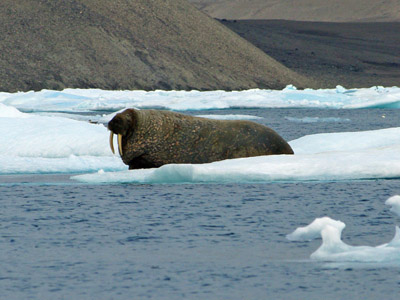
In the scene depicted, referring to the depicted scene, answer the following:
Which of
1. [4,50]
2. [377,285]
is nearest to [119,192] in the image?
[377,285]

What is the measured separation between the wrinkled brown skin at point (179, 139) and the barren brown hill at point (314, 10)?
16400cm

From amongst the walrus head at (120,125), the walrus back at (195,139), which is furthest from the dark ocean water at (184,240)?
the walrus back at (195,139)

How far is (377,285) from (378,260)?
509 millimetres

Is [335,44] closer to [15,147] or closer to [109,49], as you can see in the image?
[109,49]

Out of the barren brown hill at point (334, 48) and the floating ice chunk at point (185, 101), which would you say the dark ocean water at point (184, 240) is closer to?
the floating ice chunk at point (185, 101)

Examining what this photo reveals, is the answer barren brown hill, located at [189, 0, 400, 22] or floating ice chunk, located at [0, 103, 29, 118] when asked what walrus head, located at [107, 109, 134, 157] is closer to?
floating ice chunk, located at [0, 103, 29, 118]

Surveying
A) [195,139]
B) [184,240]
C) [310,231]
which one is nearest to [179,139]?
[195,139]

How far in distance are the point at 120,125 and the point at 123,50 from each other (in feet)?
177

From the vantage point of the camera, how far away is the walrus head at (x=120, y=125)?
11.2 meters

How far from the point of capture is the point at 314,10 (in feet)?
611

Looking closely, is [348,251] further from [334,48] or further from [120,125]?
[334,48]

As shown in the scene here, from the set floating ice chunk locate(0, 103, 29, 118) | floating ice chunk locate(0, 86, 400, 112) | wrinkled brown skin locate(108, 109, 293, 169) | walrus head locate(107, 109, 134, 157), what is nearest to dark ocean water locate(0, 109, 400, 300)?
walrus head locate(107, 109, 134, 157)

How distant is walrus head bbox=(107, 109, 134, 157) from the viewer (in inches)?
440

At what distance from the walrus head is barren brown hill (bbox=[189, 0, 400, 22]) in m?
165
